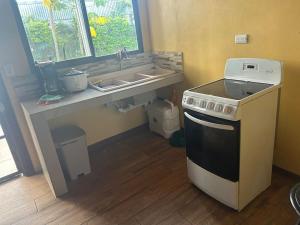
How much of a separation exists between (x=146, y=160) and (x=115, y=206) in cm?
69

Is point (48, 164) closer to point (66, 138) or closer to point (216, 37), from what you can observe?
point (66, 138)

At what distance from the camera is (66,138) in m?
2.20

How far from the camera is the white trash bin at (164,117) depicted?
2781 mm

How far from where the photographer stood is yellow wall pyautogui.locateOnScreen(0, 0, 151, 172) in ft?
6.87

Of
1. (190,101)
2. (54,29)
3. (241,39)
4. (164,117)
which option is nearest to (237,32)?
(241,39)

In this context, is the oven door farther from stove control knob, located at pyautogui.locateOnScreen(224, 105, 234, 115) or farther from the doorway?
the doorway

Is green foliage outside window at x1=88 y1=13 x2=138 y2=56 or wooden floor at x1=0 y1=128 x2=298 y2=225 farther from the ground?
green foliage outside window at x1=88 y1=13 x2=138 y2=56

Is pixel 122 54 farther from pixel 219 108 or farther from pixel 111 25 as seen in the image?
pixel 219 108

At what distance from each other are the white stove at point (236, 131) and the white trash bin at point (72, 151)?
1049 millimetres

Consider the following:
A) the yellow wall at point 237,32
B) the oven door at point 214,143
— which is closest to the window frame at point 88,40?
the yellow wall at point 237,32

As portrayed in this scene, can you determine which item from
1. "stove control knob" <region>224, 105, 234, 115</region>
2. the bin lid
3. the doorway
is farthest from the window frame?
"stove control knob" <region>224, 105, 234, 115</region>

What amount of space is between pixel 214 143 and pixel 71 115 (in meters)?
1.63

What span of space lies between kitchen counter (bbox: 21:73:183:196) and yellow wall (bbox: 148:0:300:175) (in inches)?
28.2

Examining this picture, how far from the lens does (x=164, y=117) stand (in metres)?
2.79
